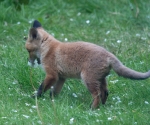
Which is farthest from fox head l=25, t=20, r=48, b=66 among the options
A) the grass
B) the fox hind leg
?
the fox hind leg

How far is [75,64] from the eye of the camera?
21.4ft

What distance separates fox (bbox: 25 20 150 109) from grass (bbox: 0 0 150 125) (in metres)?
0.18

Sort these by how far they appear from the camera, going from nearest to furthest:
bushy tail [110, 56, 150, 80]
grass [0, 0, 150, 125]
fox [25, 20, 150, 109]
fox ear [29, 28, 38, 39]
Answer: grass [0, 0, 150, 125]
bushy tail [110, 56, 150, 80]
fox [25, 20, 150, 109]
fox ear [29, 28, 38, 39]

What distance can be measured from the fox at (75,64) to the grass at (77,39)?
18cm

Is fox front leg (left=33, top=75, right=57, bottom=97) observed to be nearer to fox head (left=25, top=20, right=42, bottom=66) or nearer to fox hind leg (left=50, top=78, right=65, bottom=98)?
fox hind leg (left=50, top=78, right=65, bottom=98)

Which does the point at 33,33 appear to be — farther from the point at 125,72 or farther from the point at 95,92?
the point at 125,72

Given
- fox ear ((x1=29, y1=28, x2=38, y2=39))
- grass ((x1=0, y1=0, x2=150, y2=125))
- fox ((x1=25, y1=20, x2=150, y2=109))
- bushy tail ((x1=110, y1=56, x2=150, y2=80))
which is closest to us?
grass ((x1=0, y1=0, x2=150, y2=125))

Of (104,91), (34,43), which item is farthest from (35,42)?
(104,91)

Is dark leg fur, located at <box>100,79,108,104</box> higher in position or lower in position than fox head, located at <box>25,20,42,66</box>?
lower

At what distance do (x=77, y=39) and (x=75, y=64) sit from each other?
2.92 meters

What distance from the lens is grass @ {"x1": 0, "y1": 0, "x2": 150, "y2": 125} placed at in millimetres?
5777

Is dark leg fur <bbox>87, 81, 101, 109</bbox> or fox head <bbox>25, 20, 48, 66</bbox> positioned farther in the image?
fox head <bbox>25, 20, 48, 66</bbox>

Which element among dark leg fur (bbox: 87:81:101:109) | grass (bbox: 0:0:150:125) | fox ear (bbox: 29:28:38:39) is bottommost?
grass (bbox: 0:0:150:125)

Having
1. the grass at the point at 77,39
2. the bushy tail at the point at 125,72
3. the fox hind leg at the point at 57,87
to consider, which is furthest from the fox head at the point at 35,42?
the bushy tail at the point at 125,72
